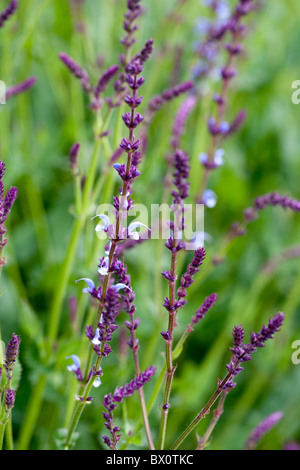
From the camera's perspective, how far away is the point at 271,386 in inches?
56.7

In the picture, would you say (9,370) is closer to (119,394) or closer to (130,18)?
(119,394)

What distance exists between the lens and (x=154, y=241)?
1.38 m

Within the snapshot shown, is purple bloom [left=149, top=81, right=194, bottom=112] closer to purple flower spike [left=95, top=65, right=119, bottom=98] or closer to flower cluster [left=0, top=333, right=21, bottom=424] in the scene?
purple flower spike [left=95, top=65, right=119, bottom=98]

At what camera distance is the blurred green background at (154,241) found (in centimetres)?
109

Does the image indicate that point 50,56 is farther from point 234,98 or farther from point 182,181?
point 182,181

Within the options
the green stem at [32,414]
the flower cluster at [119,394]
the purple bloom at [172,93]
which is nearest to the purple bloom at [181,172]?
the flower cluster at [119,394]

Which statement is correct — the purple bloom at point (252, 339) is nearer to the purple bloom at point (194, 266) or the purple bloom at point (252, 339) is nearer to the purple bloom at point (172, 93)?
the purple bloom at point (194, 266)

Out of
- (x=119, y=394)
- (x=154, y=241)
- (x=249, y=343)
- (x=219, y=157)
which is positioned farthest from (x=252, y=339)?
(x=154, y=241)

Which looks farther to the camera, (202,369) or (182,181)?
(202,369)

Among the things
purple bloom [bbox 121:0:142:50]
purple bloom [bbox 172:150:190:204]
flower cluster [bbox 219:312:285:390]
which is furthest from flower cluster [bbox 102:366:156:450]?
purple bloom [bbox 121:0:142:50]

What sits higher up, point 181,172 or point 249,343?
point 181,172

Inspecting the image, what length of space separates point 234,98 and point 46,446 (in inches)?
52.9
